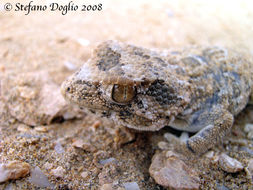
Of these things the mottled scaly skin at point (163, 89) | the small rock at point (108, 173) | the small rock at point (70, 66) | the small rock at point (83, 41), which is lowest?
the small rock at point (108, 173)

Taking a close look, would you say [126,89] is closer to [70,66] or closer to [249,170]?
[249,170]

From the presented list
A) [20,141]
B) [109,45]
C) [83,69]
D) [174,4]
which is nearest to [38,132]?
[20,141]

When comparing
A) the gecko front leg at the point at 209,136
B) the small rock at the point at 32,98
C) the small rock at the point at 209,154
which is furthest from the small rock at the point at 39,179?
the small rock at the point at 209,154

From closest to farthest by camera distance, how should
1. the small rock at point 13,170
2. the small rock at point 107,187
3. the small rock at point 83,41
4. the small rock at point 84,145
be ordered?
the small rock at point 13,170 → the small rock at point 107,187 → the small rock at point 84,145 → the small rock at point 83,41

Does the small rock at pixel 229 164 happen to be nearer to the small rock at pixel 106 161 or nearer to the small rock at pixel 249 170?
the small rock at pixel 249 170

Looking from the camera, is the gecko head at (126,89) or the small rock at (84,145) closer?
the gecko head at (126,89)

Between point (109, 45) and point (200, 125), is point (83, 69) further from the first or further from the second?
point (200, 125)

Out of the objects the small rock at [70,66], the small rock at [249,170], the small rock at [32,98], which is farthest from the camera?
the small rock at [70,66]
